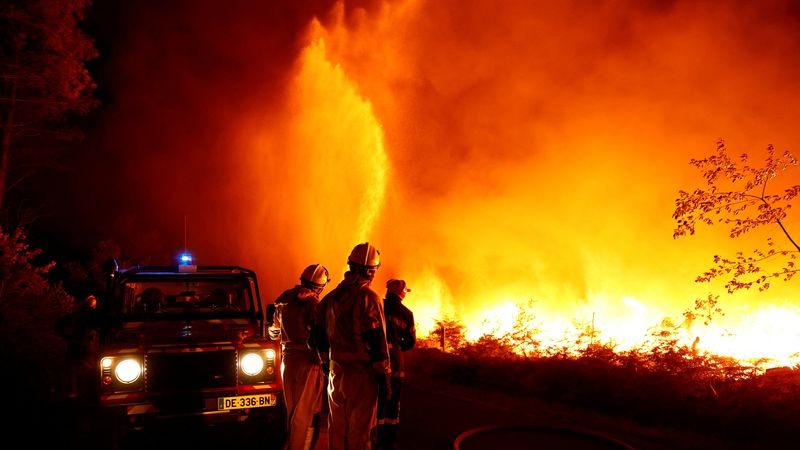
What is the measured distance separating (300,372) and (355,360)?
1625 mm

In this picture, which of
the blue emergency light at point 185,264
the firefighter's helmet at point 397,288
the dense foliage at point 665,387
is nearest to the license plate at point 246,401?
the firefighter's helmet at point 397,288

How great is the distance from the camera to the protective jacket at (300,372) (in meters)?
5.70

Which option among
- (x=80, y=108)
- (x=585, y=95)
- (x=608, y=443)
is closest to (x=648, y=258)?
(x=585, y=95)

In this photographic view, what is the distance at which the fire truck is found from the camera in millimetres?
5703

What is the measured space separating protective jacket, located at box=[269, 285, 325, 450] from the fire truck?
41 centimetres

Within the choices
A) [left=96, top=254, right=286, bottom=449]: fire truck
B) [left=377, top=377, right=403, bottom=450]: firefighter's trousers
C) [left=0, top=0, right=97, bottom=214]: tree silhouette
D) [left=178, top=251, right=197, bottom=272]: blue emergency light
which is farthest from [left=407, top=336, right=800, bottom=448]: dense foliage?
[left=0, top=0, right=97, bottom=214]: tree silhouette

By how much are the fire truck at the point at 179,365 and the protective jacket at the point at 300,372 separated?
415 mm

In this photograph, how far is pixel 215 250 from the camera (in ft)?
121

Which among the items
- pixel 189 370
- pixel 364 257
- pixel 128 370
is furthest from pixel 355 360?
pixel 128 370

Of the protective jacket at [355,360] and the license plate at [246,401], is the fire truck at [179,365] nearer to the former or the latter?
the license plate at [246,401]

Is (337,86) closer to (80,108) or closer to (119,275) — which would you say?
(80,108)

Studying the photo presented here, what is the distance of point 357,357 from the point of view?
439cm

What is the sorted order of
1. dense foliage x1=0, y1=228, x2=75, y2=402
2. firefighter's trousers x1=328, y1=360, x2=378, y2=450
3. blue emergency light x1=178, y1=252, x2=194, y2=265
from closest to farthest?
firefighter's trousers x1=328, y1=360, x2=378, y2=450, blue emergency light x1=178, y1=252, x2=194, y2=265, dense foliage x1=0, y1=228, x2=75, y2=402

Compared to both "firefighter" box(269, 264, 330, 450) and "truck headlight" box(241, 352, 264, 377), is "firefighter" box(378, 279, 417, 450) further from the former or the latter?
"truck headlight" box(241, 352, 264, 377)
